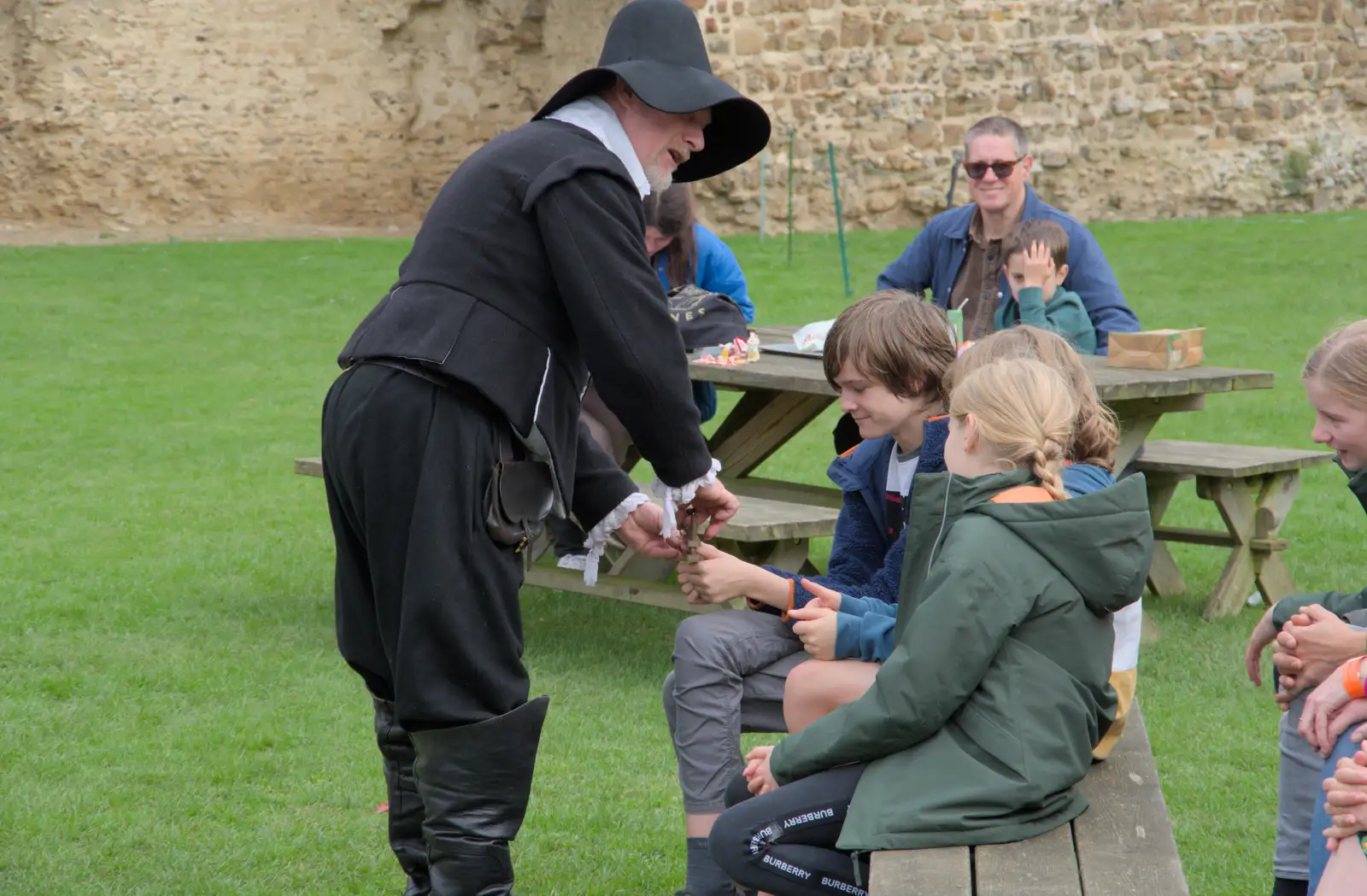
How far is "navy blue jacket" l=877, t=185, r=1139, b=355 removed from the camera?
17.7 feet

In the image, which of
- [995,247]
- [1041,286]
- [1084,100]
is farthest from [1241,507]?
[1084,100]

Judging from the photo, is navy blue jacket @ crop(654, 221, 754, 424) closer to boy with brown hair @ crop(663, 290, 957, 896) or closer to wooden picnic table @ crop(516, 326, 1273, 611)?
wooden picnic table @ crop(516, 326, 1273, 611)

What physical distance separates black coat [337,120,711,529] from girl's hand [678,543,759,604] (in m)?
Answer: 0.24

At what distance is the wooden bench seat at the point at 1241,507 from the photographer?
5375 millimetres

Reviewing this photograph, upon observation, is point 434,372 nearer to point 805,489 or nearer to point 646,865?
point 646,865

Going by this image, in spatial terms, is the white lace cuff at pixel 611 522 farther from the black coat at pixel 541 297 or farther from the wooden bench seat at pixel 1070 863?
the wooden bench seat at pixel 1070 863

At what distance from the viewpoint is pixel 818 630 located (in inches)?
117

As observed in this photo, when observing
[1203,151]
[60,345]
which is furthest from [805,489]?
[1203,151]

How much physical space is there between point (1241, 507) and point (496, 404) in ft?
11.1

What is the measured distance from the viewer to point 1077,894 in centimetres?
222

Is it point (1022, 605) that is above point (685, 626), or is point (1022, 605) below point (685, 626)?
above

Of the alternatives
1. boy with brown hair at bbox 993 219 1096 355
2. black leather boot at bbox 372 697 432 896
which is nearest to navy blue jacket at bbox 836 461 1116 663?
black leather boot at bbox 372 697 432 896

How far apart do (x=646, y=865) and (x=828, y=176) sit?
15.0m

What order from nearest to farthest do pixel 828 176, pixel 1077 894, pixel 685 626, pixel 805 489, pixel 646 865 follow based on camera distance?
1. pixel 1077 894
2. pixel 685 626
3. pixel 646 865
4. pixel 805 489
5. pixel 828 176
